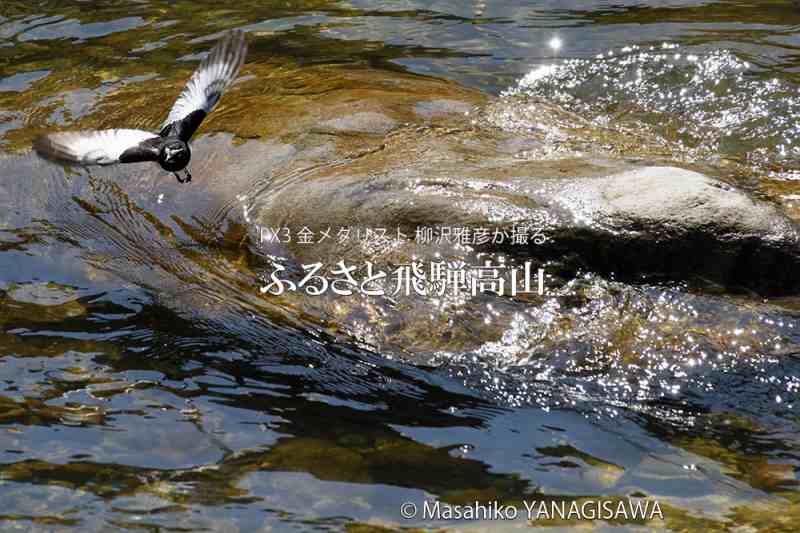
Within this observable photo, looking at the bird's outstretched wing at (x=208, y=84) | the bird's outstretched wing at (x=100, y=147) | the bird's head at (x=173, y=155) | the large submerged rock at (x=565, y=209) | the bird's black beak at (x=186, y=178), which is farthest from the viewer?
the bird's outstretched wing at (x=208, y=84)

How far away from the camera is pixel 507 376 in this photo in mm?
4781

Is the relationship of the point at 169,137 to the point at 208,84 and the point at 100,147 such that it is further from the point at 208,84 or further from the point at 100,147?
the point at 208,84

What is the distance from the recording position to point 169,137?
561 centimetres

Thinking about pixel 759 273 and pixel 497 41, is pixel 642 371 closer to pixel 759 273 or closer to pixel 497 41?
pixel 759 273

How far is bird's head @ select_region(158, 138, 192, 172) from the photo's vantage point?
17.3ft

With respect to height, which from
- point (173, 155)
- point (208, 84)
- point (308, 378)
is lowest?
point (308, 378)

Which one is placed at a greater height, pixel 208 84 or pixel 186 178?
pixel 208 84

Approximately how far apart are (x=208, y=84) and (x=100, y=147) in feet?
3.51

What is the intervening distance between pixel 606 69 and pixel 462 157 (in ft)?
9.53

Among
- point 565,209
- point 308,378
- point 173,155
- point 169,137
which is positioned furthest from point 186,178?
point 565,209

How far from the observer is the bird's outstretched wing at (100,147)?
5.09 meters

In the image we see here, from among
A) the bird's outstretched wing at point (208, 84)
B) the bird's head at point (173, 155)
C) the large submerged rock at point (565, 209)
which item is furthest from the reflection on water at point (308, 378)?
the bird's head at point (173, 155)

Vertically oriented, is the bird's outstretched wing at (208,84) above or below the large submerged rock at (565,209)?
above

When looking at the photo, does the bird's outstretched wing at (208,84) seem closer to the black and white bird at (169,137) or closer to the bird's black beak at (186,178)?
the black and white bird at (169,137)
